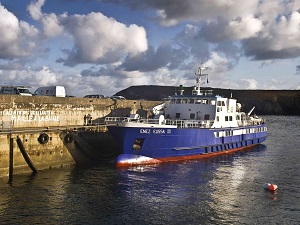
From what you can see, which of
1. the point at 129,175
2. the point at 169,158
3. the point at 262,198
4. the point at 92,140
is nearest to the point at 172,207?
the point at 262,198

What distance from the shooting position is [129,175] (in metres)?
29.6

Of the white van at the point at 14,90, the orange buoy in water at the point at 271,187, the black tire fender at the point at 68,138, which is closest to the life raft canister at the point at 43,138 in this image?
the black tire fender at the point at 68,138

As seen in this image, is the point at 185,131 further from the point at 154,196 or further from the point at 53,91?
the point at 53,91

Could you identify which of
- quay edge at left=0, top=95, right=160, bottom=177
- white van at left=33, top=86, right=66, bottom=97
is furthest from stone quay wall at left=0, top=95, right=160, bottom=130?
white van at left=33, top=86, right=66, bottom=97

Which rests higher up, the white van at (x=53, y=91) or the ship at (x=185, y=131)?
the white van at (x=53, y=91)

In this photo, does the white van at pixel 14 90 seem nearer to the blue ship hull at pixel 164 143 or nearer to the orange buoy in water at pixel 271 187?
the blue ship hull at pixel 164 143

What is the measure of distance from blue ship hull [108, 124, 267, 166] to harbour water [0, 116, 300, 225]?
1263mm

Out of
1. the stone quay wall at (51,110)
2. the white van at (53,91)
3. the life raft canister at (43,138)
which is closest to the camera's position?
the life raft canister at (43,138)

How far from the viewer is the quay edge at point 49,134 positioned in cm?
2842

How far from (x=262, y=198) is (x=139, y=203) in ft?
27.4

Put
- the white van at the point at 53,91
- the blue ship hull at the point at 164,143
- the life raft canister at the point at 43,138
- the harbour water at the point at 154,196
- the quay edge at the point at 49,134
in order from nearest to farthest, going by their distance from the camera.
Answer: the harbour water at the point at 154,196
the quay edge at the point at 49,134
the life raft canister at the point at 43,138
the blue ship hull at the point at 164,143
the white van at the point at 53,91

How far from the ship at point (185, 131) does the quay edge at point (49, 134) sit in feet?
10.5

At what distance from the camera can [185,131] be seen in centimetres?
3600

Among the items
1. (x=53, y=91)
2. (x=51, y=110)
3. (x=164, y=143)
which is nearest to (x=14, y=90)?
(x=53, y=91)
